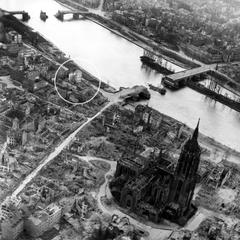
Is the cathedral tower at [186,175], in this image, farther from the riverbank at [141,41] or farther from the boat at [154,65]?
the riverbank at [141,41]

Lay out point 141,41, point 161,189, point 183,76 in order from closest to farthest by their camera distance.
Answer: point 161,189
point 183,76
point 141,41

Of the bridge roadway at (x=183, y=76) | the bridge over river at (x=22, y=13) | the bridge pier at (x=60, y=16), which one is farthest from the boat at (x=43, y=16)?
the bridge roadway at (x=183, y=76)

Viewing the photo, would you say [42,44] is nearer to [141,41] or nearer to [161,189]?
[141,41]

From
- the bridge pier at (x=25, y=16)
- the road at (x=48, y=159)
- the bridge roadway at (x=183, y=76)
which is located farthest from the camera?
the bridge pier at (x=25, y=16)

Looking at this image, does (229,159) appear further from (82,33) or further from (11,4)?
(11,4)

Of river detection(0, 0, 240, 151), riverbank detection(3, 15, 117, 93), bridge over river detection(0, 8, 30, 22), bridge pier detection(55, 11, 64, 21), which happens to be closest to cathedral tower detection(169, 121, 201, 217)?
river detection(0, 0, 240, 151)

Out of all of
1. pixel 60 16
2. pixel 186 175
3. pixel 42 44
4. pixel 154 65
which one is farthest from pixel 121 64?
pixel 186 175
